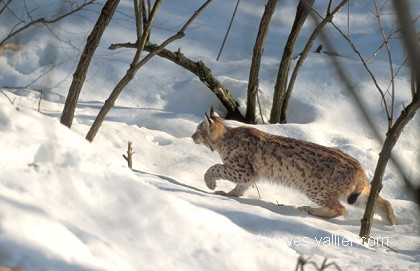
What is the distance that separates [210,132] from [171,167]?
47cm

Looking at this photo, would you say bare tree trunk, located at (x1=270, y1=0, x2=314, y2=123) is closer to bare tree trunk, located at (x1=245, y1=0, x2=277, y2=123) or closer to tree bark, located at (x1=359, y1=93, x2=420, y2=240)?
bare tree trunk, located at (x1=245, y1=0, x2=277, y2=123)

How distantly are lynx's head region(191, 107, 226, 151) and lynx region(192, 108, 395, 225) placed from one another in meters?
0.13

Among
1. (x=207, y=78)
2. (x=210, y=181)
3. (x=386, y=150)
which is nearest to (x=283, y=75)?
(x=207, y=78)

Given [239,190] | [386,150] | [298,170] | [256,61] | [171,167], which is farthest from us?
[256,61]

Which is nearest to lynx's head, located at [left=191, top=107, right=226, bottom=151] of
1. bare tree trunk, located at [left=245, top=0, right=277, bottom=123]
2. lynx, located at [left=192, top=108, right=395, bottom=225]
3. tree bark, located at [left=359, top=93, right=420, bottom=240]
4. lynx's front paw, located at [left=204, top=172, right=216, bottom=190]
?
lynx, located at [left=192, top=108, right=395, bottom=225]

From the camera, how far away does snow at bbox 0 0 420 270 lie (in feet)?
8.43

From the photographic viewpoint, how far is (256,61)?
708 centimetres

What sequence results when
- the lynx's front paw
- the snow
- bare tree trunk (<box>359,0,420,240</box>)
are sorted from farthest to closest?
the lynx's front paw
the snow
bare tree trunk (<box>359,0,420,240</box>)

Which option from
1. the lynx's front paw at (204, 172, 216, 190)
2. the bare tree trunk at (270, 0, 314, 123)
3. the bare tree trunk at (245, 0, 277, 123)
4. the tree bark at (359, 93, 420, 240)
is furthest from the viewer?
the bare tree trunk at (270, 0, 314, 123)

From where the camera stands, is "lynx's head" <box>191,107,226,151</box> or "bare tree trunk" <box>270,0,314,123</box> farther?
"bare tree trunk" <box>270,0,314,123</box>

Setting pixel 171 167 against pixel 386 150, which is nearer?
pixel 386 150

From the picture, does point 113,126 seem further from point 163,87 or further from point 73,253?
point 73,253

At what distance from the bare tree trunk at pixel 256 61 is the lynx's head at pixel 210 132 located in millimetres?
1116

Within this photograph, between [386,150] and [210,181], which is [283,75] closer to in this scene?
[210,181]
